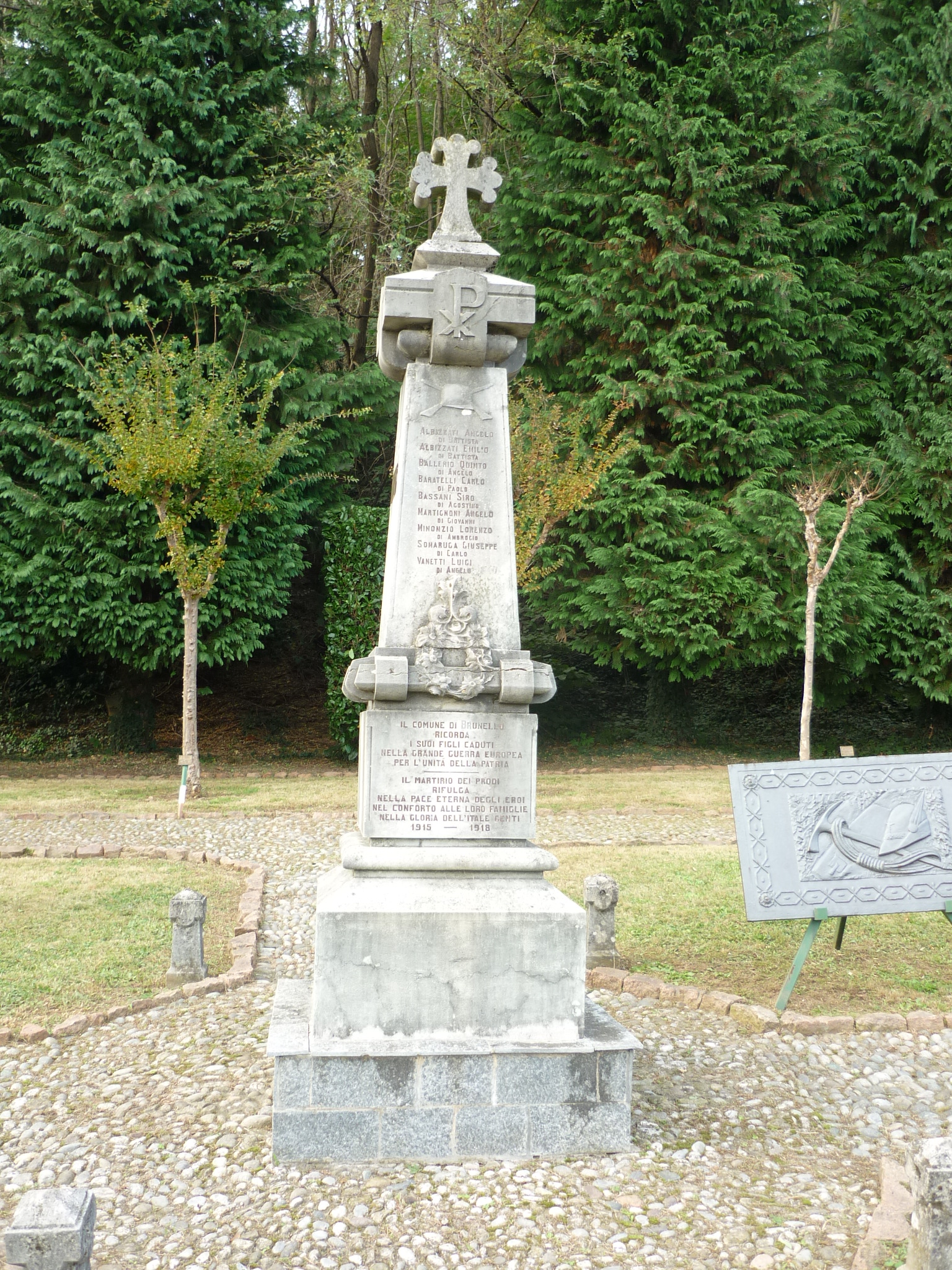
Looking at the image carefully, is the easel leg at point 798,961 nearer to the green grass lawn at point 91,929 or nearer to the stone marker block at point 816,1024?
the stone marker block at point 816,1024

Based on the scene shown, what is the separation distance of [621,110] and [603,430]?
201 inches

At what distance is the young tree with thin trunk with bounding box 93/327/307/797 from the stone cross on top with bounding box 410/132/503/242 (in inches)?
323

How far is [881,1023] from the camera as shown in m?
5.66

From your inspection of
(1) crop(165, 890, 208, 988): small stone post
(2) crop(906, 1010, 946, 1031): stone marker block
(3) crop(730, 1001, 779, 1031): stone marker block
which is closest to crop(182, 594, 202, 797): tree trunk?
(1) crop(165, 890, 208, 988): small stone post

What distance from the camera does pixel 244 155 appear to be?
51.1ft

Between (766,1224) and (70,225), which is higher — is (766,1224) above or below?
below

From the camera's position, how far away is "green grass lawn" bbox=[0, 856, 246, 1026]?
19.7 ft

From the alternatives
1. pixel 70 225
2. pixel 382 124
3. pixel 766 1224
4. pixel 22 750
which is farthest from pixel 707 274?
pixel 766 1224

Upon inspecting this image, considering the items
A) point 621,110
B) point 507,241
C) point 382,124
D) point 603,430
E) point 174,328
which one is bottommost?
point 603,430

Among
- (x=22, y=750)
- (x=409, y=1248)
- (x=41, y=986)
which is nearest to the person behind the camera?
(x=409, y=1248)

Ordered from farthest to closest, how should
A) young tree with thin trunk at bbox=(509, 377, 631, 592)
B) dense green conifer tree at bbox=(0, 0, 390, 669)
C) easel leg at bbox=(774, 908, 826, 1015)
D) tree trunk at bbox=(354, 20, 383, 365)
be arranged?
1. tree trunk at bbox=(354, 20, 383, 365)
2. young tree with thin trunk at bbox=(509, 377, 631, 592)
3. dense green conifer tree at bbox=(0, 0, 390, 669)
4. easel leg at bbox=(774, 908, 826, 1015)

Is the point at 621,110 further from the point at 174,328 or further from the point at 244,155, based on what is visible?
the point at 174,328

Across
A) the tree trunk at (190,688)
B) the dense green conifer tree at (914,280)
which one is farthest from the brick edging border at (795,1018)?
the dense green conifer tree at (914,280)

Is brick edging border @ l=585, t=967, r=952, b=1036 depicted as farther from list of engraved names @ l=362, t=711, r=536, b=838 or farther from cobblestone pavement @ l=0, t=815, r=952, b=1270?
list of engraved names @ l=362, t=711, r=536, b=838
